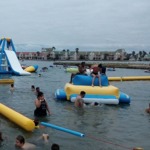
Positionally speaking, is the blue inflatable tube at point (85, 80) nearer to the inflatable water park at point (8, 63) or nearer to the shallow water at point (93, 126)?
the shallow water at point (93, 126)

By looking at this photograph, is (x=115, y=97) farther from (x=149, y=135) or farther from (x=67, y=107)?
(x=149, y=135)

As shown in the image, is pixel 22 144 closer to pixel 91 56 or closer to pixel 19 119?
pixel 19 119

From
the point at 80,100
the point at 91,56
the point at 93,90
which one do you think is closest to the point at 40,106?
the point at 80,100

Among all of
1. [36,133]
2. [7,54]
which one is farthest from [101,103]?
[7,54]

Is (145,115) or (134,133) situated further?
(145,115)

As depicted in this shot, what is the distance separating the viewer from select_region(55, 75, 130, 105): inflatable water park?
51.7 ft

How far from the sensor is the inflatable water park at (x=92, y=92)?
15766mm

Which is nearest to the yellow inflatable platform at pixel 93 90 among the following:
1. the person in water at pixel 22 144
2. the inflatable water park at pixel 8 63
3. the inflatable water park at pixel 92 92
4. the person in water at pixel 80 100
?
the inflatable water park at pixel 92 92

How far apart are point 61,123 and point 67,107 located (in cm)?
319

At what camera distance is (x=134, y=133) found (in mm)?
10977

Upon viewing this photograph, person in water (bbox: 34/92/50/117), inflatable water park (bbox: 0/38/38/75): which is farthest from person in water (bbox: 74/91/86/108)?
inflatable water park (bbox: 0/38/38/75)

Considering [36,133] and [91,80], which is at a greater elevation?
[91,80]

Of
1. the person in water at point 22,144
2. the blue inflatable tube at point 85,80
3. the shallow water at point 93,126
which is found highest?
the blue inflatable tube at point 85,80

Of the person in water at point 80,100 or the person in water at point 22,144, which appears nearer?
the person in water at point 22,144
